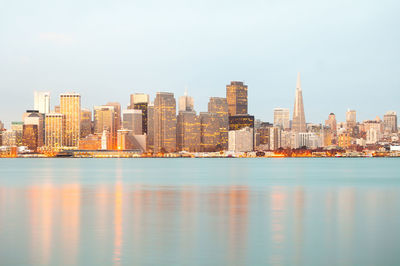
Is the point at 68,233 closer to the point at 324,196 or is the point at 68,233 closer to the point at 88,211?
the point at 88,211

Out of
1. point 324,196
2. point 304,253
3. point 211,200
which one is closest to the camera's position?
point 304,253

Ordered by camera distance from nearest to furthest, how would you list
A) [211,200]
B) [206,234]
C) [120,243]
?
1. [120,243]
2. [206,234]
3. [211,200]

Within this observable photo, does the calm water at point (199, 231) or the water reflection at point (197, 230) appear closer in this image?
the calm water at point (199, 231)

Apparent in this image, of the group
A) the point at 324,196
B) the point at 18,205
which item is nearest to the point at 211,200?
the point at 324,196

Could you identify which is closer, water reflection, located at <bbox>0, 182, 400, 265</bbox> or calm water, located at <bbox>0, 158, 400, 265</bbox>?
calm water, located at <bbox>0, 158, 400, 265</bbox>

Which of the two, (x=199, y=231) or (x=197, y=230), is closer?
(x=199, y=231)

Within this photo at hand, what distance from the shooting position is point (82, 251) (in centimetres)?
2934

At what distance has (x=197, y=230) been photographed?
3681 cm

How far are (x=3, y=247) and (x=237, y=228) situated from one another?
15.3 m

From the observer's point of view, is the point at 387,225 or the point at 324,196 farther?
the point at 324,196

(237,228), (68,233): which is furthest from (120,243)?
(237,228)

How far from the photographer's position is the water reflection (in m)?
28.2

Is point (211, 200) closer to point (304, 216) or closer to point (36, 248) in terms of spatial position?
point (304, 216)

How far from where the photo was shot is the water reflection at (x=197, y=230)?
2822 cm
